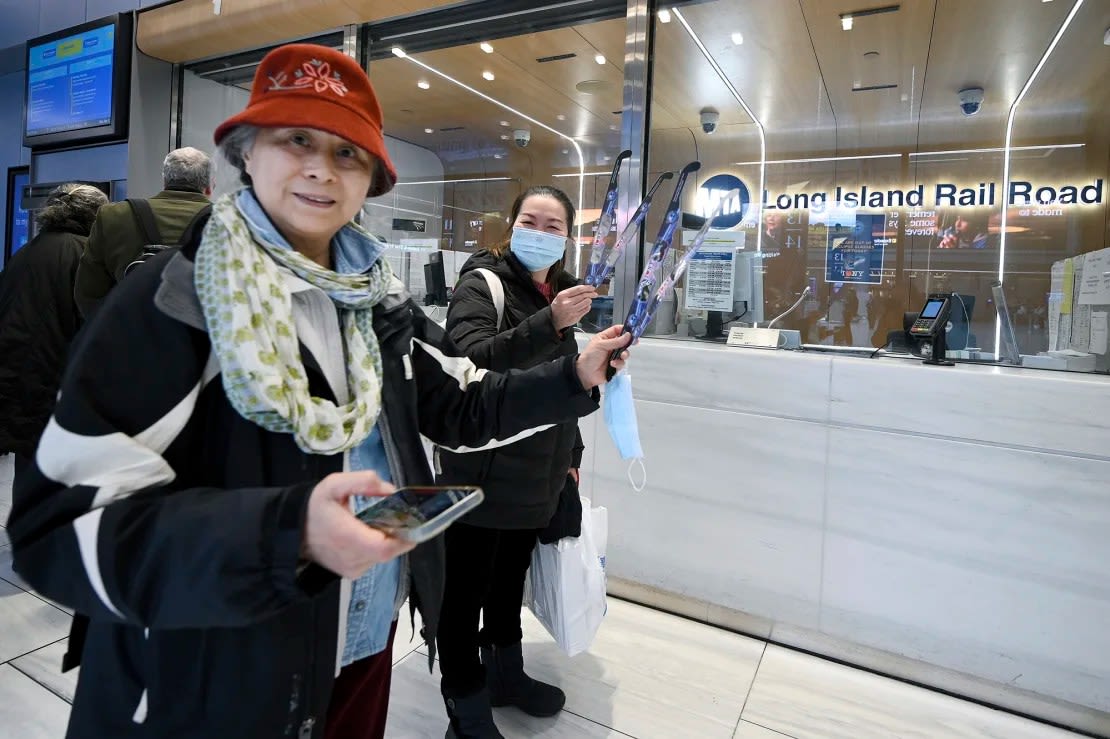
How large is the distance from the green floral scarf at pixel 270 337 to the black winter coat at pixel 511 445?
766 millimetres

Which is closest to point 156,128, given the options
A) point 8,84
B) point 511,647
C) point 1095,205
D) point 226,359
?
point 8,84

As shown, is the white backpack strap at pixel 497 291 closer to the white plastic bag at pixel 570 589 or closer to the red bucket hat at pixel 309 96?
the white plastic bag at pixel 570 589

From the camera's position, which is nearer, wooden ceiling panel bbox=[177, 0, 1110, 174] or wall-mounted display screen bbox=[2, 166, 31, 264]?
wooden ceiling panel bbox=[177, 0, 1110, 174]

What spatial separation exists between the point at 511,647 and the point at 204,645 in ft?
4.90

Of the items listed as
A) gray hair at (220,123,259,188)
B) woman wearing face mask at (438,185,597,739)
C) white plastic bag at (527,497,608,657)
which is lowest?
white plastic bag at (527,497,608,657)

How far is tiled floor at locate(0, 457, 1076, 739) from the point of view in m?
2.15

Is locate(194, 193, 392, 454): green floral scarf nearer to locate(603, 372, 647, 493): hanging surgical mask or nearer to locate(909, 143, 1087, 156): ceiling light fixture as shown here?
locate(603, 372, 647, 493): hanging surgical mask

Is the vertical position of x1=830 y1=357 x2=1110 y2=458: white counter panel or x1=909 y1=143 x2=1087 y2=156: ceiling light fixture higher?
x1=909 y1=143 x2=1087 y2=156: ceiling light fixture

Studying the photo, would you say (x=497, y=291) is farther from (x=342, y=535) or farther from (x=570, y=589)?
(x=342, y=535)

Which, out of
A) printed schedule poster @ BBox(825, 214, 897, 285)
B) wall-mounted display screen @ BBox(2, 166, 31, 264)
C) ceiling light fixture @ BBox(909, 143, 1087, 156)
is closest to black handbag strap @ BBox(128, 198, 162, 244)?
printed schedule poster @ BBox(825, 214, 897, 285)

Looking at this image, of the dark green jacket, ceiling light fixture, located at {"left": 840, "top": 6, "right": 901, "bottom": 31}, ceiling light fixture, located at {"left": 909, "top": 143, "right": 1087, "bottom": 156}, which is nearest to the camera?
the dark green jacket

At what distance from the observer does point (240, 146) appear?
1016 millimetres

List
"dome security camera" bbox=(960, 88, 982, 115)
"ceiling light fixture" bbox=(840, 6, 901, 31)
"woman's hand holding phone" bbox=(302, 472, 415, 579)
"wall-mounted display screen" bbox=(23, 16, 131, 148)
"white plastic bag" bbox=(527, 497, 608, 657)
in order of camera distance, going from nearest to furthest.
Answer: "woman's hand holding phone" bbox=(302, 472, 415, 579), "white plastic bag" bbox=(527, 497, 608, 657), "ceiling light fixture" bbox=(840, 6, 901, 31), "dome security camera" bbox=(960, 88, 982, 115), "wall-mounted display screen" bbox=(23, 16, 131, 148)

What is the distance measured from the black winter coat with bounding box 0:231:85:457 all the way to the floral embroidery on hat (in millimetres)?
2682
